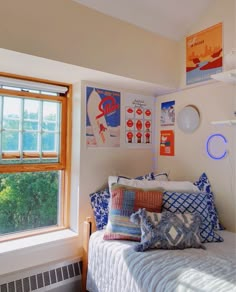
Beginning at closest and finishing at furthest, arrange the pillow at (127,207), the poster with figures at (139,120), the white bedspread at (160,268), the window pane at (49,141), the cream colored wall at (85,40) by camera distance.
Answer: the white bedspread at (160,268) → the cream colored wall at (85,40) → the pillow at (127,207) → the window pane at (49,141) → the poster with figures at (139,120)

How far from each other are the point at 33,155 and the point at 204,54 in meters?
1.75

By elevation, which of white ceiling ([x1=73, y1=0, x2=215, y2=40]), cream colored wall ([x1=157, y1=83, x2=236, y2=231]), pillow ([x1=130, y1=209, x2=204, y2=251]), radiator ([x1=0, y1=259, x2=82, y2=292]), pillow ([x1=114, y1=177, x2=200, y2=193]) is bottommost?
radiator ([x1=0, y1=259, x2=82, y2=292])

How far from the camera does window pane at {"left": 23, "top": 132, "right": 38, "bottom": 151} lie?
2.04 meters

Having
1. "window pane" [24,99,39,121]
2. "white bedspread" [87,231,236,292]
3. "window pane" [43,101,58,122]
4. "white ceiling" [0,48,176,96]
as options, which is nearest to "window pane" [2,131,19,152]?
"window pane" [24,99,39,121]

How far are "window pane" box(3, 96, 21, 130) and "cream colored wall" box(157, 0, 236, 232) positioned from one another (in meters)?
1.50

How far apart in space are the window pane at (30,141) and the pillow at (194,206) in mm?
1181

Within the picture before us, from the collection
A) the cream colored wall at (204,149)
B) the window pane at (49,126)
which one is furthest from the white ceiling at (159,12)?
the window pane at (49,126)

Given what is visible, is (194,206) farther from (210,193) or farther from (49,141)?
(49,141)

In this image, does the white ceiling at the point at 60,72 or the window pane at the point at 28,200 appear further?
the window pane at the point at 28,200

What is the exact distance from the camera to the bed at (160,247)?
1.26m

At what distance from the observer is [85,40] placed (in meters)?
1.75

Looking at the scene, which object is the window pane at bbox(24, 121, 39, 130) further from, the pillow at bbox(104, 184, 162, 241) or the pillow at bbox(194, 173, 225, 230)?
the pillow at bbox(194, 173, 225, 230)

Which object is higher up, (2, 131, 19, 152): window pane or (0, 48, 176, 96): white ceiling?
(0, 48, 176, 96): white ceiling

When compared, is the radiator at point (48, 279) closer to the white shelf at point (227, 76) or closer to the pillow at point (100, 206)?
the pillow at point (100, 206)
